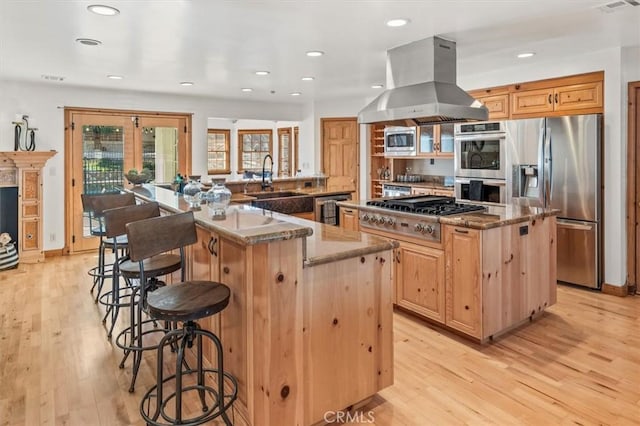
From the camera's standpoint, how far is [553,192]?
4.56 m

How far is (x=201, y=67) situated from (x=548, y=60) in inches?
149

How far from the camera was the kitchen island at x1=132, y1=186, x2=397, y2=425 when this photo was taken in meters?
1.91

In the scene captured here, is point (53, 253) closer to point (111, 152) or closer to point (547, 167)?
point (111, 152)

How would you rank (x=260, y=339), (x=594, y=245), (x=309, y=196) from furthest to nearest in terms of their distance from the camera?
1. (x=309, y=196)
2. (x=594, y=245)
3. (x=260, y=339)

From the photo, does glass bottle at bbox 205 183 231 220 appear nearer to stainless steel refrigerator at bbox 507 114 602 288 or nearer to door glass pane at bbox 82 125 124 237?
stainless steel refrigerator at bbox 507 114 602 288

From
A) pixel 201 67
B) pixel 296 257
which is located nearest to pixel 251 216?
pixel 296 257

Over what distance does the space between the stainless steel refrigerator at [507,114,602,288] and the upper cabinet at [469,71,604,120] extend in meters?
0.26

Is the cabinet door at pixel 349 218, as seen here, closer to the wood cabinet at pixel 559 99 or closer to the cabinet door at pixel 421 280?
the cabinet door at pixel 421 280

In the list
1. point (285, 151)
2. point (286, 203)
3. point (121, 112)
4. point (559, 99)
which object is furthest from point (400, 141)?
point (121, 112)

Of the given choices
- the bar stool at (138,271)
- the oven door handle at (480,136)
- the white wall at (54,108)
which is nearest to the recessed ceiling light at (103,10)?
the bar stool at (138,271)

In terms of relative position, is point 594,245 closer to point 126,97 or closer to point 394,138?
point 394,138

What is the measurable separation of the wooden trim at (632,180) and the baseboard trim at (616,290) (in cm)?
8

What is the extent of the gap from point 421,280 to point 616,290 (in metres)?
2.29

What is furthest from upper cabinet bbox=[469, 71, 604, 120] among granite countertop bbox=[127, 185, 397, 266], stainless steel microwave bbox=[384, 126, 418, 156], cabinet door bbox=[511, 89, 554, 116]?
granite countertop bbox=[127, 185, 397, 266]
